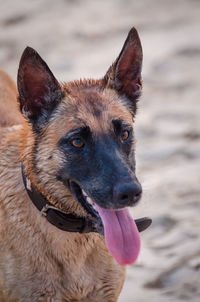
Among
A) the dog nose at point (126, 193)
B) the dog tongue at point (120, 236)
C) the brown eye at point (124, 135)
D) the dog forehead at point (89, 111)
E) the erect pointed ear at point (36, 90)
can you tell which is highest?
the erect pointed ear at point (36, 90)

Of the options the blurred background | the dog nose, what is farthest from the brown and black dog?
the blurred background

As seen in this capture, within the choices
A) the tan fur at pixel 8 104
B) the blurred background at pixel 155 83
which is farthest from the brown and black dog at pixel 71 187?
the blurred background at pixel 155 83

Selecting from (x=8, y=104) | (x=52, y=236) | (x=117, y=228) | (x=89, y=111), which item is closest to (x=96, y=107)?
(x=89, y=111)

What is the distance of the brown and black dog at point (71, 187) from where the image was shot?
13.6ft

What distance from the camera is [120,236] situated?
13.7ft

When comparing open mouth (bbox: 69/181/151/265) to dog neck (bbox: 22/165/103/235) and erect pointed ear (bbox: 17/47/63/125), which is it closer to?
dog neck (bbox: 22/165/103/235)

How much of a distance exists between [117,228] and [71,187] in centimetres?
38

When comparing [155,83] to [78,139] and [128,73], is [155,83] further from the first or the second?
[78,139]

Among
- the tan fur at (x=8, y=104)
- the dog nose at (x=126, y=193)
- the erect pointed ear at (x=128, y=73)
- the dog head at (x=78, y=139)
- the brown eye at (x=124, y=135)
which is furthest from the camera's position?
Result: the tan fur at (x=8, y=104)

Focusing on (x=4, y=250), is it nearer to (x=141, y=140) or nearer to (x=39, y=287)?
(x=39, y=287)

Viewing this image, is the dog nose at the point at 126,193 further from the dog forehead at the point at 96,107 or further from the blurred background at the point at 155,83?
the blurred background at the point at 155,83

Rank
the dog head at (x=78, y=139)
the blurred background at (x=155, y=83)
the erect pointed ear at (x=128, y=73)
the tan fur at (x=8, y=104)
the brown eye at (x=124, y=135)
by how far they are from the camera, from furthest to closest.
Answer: the blurred background at (x=155, y=83)
the tan fur at (x=8, y=104)
the erect pointed ear at (x=128, y=73)
the brown eye at (x=124, y=135)
the dog head at (x=78, y=139)

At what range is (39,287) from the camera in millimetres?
4316

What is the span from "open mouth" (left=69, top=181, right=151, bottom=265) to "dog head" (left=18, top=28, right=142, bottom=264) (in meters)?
0.01
